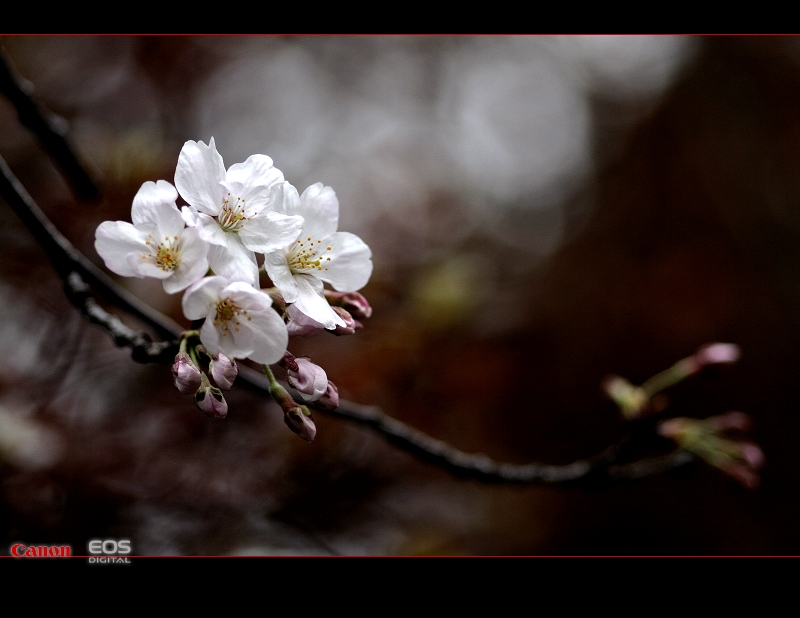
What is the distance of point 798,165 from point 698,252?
2.84 feet

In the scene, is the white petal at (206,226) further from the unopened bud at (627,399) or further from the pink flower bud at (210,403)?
the unopened bud at (627,399)

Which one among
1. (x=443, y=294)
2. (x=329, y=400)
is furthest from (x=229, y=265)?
(x=443, y=294)

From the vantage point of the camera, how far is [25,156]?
1.76m

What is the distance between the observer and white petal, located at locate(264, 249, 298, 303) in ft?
2.30

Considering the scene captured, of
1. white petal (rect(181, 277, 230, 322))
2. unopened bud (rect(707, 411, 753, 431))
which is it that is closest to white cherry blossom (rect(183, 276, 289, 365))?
white petal (rect(181, 277, 230, 322))

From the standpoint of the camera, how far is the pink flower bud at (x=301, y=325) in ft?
2.28

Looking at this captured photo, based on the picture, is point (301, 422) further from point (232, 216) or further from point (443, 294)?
point (443, 294)

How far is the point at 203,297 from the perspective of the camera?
25.5 inches

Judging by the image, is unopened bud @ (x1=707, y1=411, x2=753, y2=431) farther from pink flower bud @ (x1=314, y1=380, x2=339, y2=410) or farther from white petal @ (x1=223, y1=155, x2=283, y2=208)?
white petal @ (x1=223, y1=155, x2=283, y2=208)

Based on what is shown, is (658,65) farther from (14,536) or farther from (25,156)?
(14,536)

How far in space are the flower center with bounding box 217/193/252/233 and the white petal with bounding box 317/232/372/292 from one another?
0.16 meters

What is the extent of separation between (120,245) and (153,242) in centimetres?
5

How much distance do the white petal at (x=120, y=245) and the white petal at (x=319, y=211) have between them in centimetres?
23
